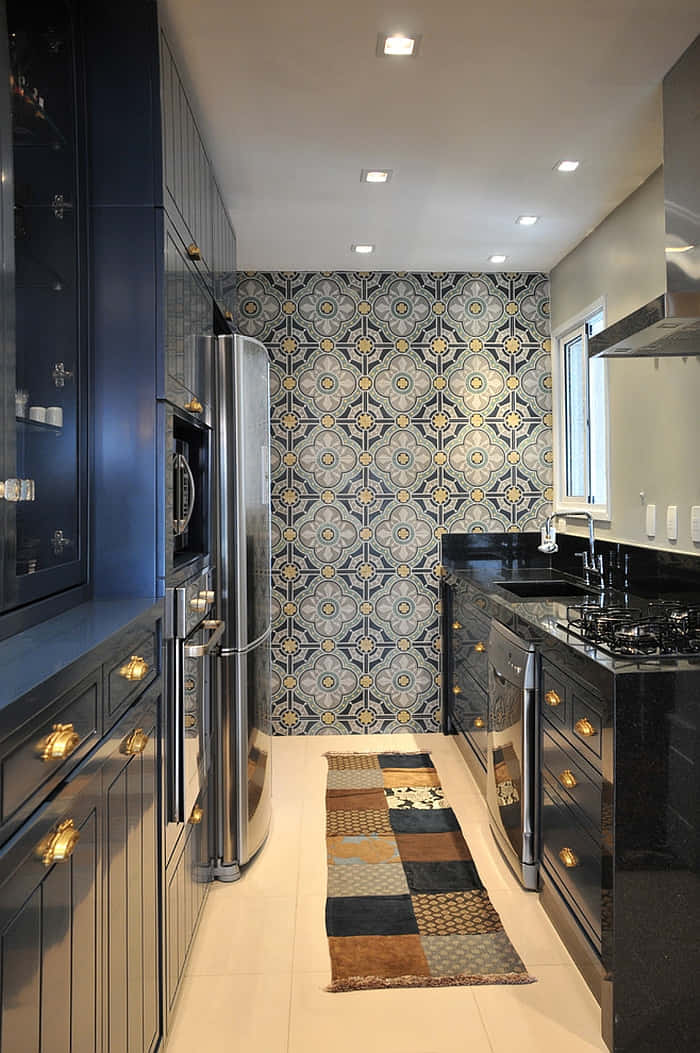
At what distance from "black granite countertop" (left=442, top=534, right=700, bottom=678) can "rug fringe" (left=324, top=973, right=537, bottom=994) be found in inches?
36.3

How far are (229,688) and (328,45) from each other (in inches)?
79.6

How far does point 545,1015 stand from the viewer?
2164 mm

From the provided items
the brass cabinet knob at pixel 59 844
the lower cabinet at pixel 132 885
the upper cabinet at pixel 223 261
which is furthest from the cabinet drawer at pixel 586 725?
the upper cabinet at pixel 223 261

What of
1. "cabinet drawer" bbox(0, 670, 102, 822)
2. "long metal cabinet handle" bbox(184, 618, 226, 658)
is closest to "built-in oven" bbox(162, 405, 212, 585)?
"long metal cabinet handle" bbox(184, 618, 226, 658)

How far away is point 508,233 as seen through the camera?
397cm

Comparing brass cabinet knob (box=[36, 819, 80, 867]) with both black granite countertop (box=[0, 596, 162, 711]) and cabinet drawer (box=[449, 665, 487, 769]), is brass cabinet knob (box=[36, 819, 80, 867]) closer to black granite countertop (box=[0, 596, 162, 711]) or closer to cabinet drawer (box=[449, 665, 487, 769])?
black granite countertop (box=[0, 596, 162, 711])

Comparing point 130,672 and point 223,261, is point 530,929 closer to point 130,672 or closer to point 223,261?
point 130,672

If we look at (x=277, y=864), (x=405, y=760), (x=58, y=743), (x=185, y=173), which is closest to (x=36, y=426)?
(x=58, y=743)

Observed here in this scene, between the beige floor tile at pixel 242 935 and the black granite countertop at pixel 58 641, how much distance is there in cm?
116

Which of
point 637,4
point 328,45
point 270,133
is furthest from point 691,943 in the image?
point 270,133

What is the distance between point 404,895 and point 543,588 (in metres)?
1.62

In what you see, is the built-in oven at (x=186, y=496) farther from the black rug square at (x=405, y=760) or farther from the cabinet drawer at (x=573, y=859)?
the black rug square at (x=405, y=760)

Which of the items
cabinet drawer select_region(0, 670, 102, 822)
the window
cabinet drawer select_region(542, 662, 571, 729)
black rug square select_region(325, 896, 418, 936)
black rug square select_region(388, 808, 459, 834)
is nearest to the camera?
cabinet drawer select_region(0, 670, 102, 822)

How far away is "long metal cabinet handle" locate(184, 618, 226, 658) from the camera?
2.15 m
